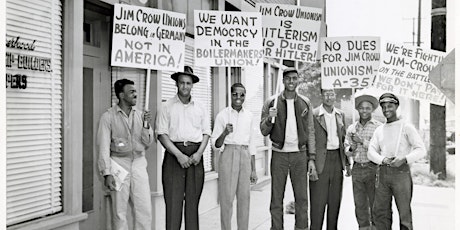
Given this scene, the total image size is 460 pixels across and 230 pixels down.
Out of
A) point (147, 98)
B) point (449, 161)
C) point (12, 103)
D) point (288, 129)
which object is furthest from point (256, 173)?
point (12, 103)

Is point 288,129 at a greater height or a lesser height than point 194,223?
greater

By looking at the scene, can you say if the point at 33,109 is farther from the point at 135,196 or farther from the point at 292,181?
the point at 292,181

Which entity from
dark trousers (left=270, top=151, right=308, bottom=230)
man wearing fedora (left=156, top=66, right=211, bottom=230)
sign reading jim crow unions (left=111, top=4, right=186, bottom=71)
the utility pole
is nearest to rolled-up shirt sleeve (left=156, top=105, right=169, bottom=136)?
man wearing fedora (left=156, top=66, right=211, bottom=230)

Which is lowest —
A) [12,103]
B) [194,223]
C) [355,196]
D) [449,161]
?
[194,223]

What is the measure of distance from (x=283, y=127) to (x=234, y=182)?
57cm

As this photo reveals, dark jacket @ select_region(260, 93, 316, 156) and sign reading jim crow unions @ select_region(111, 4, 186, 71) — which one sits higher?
sign reading jim crow unions @ select_region(111, 4, 186, 71)

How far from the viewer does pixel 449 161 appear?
3.03 metres

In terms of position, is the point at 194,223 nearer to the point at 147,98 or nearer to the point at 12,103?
the point at 147,98

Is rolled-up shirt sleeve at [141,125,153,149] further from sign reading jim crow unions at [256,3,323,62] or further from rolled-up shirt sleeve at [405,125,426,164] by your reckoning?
rolled-up shirt sleeve at [405,125,426,164]

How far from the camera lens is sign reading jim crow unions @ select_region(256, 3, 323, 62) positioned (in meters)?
3.57

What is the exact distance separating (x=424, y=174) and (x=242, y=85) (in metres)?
1.40

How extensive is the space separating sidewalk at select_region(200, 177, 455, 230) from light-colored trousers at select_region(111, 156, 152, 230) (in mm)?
439

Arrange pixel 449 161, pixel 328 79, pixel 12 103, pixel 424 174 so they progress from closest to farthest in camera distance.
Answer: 1. pixel 12 103
2. pixel 449 161
3. pixel 424 174
4. pixel 328 79

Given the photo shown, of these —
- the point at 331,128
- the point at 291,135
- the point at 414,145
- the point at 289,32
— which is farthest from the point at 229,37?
the point at 414,145
